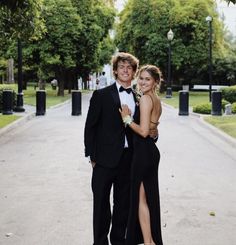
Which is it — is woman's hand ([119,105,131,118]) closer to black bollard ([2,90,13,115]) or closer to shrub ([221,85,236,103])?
black bollard ([2,90,13,115])

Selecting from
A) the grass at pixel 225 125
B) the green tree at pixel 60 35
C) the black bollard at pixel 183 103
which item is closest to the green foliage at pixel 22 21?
the grass at pixel 225 125

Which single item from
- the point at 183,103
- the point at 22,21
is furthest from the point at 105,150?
the point at 183,103

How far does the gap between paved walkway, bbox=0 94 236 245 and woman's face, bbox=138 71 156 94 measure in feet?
5.43

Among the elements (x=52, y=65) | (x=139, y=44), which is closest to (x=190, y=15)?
(x=139, y=44)

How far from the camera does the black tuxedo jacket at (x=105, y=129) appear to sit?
4.62 m

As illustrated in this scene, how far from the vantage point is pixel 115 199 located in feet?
16.3

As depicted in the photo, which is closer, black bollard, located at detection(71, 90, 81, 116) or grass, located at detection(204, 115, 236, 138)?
grass, located at detection(204, 115, 236, 138)

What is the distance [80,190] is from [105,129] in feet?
11.3

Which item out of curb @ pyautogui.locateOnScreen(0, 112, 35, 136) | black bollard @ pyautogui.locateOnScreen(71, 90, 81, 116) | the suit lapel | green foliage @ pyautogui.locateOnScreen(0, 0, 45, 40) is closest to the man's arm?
the suit lapel

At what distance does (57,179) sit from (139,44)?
44734 millimetres

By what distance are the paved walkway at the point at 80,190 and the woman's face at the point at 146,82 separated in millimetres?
1654

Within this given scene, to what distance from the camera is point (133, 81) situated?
4777mm

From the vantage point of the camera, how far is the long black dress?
4.57m

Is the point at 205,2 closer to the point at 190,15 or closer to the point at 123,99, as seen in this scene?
the point at 190,15
